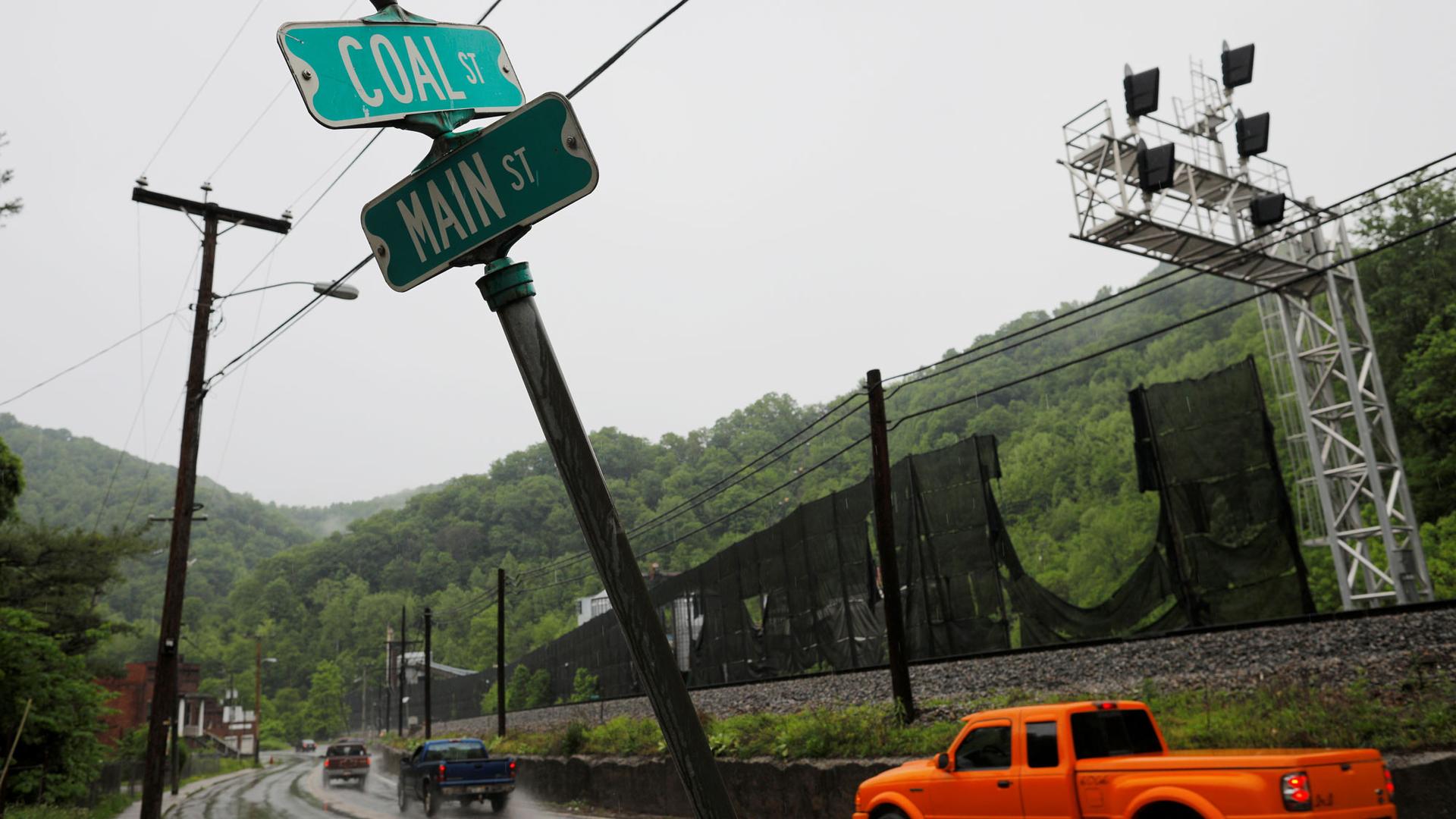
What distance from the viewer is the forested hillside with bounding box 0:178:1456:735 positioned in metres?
42.9

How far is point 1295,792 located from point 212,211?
21956 millimetres

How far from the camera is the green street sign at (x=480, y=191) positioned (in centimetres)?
283

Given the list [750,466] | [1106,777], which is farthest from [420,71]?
[750,466]

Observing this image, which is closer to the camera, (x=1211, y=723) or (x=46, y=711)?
(x=1211, y=723)

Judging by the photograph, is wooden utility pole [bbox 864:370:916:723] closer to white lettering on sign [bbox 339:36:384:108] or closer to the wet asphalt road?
the wet asphalt road

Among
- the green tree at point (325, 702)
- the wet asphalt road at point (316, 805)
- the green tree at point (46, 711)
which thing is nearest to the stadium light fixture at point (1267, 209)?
the wet asphalt road at point (316, 805)

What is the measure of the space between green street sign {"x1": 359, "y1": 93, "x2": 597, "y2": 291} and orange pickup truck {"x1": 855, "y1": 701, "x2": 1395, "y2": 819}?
22.3 feet

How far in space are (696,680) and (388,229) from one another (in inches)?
1025

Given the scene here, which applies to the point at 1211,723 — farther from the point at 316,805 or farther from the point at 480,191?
the point at 316,805

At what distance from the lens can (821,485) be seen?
5509cm

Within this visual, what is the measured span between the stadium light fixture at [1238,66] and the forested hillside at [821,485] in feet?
18.2

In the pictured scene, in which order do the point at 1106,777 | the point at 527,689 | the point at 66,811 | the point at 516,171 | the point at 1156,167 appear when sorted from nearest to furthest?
the point at 516,171 → the point at 1106,777 → the point at 1156,167 → the point at 66,811 → the point at 527,689

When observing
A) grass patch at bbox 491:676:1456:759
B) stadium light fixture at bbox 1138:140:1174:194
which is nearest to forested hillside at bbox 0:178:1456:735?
stadium light fixture at bbox 1138:140:1174:194

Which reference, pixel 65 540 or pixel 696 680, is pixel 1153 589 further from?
pixel 65 540
